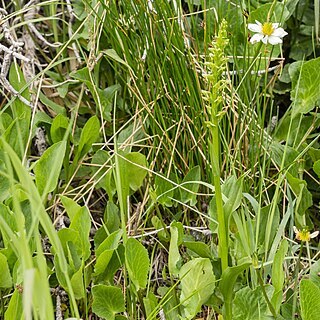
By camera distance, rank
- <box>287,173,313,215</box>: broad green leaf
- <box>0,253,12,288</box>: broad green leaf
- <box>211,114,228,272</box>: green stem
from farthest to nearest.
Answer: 1. <box>287,173,313,215</box>: broad green leaf
2. <box>0,253,12,288</box>: broad green leaf
3. <box>211,114,228,272</box>: green stem

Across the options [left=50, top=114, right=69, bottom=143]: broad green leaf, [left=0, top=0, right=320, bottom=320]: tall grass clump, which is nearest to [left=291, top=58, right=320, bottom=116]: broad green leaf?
[left=0, top=0, right=320, bottom=320]: tall grass clump

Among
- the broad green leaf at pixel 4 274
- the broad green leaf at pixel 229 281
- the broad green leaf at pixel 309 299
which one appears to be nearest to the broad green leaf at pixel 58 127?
the broad green leaf at pixel 4 274

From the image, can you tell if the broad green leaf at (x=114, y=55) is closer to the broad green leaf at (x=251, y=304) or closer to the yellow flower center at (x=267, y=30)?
the yellow flower center at (x=267, y=30)

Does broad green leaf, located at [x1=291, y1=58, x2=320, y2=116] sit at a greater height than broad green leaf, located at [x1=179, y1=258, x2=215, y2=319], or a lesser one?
greater

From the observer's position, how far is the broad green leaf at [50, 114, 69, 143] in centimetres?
141

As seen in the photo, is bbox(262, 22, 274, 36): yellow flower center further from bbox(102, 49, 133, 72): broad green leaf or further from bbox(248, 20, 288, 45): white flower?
bbox(102, 49, 133, 72): broad green leaf

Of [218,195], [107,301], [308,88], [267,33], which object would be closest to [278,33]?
[267,33]

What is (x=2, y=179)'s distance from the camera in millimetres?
1287

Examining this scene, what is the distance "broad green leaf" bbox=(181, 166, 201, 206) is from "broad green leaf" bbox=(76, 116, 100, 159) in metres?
0.21

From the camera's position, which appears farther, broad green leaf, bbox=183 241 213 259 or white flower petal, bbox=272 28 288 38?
white flower petal, bbox=272 28 288 38

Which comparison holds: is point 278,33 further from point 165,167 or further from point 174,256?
point 174,256

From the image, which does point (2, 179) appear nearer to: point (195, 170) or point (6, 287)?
point (6, 287)

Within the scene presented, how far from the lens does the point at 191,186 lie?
1.35 meters

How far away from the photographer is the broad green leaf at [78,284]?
110 centimetres
